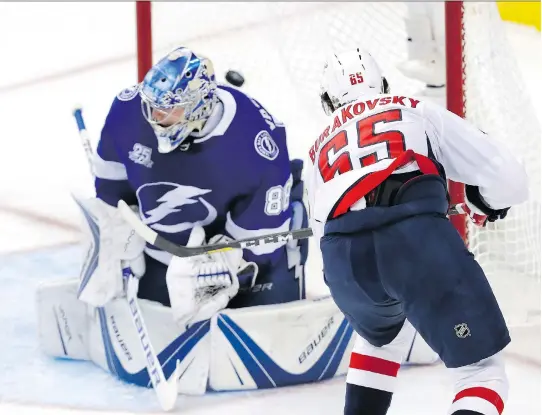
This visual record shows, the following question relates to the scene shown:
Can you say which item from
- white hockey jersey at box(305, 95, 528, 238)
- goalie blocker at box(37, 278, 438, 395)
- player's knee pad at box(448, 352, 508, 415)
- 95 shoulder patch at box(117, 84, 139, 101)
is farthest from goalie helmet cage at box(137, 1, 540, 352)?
player's knee pad at box(448, 352, 508, 415)

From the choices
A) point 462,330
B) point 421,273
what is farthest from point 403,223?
point 462,330

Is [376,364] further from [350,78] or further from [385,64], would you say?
[385,64]

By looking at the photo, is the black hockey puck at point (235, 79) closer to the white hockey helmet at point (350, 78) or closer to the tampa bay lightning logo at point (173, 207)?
the tampa bay lightning logo at point (173, 207)

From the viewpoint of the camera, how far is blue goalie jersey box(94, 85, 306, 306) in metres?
2.97

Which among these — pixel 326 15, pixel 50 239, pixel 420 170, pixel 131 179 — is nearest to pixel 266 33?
pixel 326 15

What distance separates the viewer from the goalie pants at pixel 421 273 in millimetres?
2203

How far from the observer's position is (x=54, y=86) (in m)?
5.05

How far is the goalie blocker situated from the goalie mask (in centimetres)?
42

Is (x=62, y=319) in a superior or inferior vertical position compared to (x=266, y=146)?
inferior

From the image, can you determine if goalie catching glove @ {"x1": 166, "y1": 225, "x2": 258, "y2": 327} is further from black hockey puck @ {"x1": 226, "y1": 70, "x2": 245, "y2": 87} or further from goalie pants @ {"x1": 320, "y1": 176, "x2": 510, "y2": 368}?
goalie pants @ {"x1": 320, "y1": 176, "x2": 510, "y2": 368}

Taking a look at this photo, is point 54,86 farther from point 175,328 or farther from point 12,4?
point 175,328

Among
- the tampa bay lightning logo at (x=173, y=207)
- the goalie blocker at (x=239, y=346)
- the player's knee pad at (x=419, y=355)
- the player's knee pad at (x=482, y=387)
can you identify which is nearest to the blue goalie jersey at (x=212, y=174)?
the tampa bay lightning logo at (x=173, y=207)

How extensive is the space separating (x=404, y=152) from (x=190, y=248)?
0.81 m

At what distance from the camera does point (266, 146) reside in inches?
118
